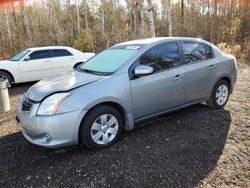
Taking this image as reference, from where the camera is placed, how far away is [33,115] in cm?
380

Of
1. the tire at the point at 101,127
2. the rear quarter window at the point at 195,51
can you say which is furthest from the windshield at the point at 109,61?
the rear quarter window at the point at 195,51

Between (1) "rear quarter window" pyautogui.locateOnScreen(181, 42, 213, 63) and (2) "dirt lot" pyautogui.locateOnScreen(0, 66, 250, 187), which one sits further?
(1) "rear quarter window" pyautogui.locateOnScreen(181, 42, 213, 63)

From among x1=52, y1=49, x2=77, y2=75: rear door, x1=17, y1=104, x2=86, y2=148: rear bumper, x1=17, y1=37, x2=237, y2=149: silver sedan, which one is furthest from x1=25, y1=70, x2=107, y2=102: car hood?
x1=52, y1=49, x2=77, y2=75: rear door

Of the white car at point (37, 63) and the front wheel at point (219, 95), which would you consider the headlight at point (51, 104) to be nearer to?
the front wheel at point (219, 95)

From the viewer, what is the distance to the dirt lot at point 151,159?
3350 mm

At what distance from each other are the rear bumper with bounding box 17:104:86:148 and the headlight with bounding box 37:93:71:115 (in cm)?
7

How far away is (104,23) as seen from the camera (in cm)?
2372

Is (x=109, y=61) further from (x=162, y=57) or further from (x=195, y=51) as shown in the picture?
(x=195, y=51)

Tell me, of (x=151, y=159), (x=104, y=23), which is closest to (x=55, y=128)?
(x=151, y=159)

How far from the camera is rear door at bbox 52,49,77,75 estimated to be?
10242 millimetres

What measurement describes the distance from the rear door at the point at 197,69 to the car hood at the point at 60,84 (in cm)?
172

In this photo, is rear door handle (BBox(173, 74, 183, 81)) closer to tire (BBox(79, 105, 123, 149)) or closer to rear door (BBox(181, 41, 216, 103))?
rear door (BBox(181, 41, 216, 103))

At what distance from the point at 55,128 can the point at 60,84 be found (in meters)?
0.76

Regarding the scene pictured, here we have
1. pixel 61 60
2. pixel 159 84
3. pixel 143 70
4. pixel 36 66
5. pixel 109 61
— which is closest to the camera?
pixel 143 70
